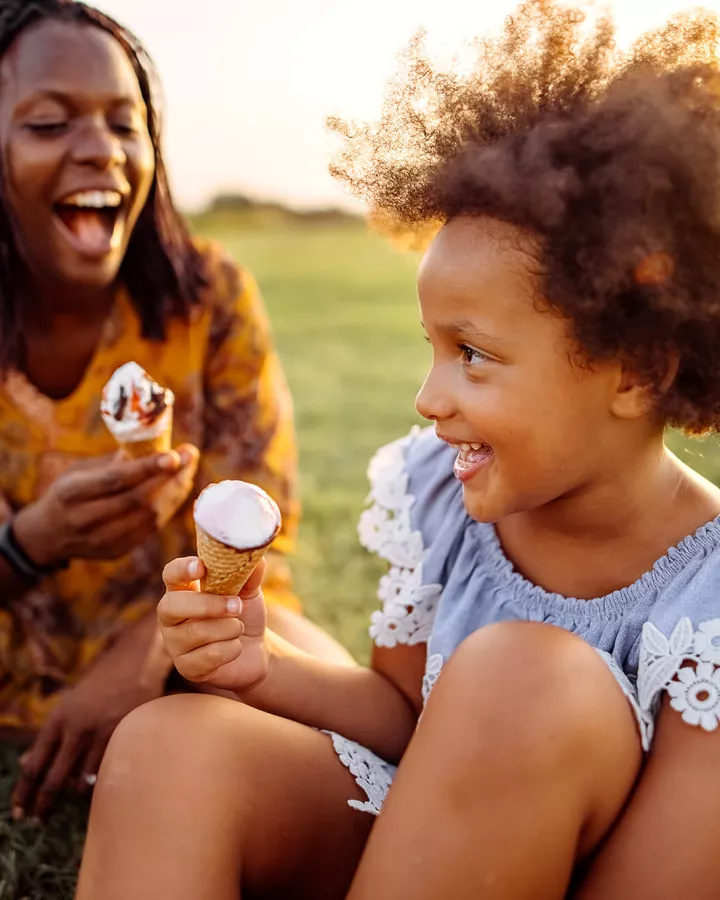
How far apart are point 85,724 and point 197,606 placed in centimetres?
74

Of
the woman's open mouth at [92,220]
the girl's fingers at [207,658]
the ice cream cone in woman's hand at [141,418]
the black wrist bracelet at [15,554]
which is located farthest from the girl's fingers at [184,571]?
the woman's open mouth at [92,220]

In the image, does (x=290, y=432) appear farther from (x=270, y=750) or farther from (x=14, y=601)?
(x=270, y=750)

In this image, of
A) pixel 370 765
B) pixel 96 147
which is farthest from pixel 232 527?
pixel 96 147

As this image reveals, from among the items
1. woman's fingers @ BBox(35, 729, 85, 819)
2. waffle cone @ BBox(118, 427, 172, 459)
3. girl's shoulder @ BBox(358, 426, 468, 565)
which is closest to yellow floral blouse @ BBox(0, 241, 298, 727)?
waffle cone @ BBox(118, 427, 172, 459)

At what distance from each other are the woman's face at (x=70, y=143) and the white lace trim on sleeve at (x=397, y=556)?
81 centimetres

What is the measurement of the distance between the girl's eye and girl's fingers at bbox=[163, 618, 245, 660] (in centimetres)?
49

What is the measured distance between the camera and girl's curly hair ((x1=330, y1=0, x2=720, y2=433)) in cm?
147

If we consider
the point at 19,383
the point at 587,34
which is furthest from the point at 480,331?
the point at 19,383

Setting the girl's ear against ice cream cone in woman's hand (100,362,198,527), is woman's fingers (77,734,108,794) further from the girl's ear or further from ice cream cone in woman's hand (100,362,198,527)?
the girl's ear

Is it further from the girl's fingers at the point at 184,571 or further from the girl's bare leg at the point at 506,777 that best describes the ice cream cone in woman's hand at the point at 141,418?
the girl's bare leg at the point at 506,777

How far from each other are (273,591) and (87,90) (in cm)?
112

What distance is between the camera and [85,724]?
2.17 meters

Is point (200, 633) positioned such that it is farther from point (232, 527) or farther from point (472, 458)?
point (472, 458)

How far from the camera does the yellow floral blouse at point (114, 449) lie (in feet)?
8.32
